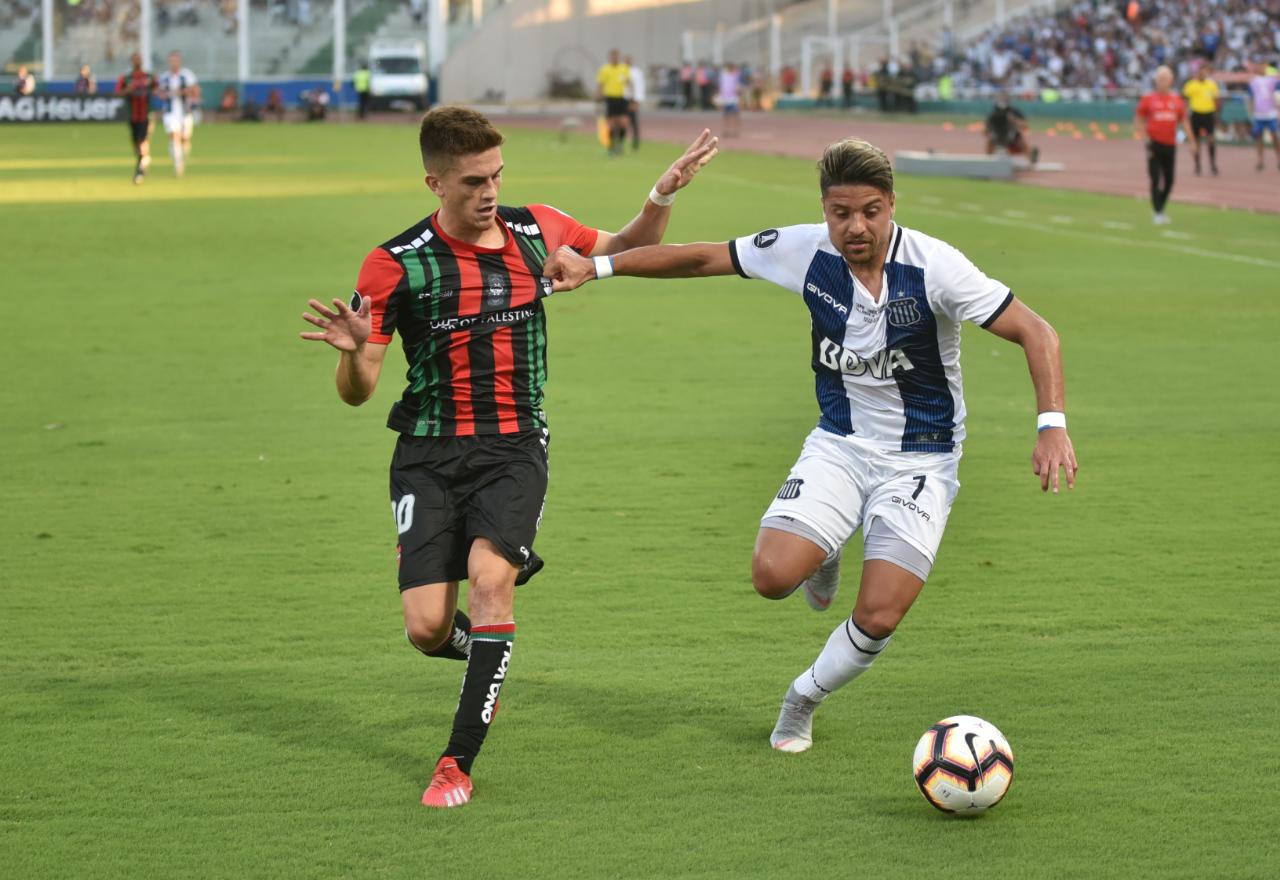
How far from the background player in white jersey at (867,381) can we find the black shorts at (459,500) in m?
0.63

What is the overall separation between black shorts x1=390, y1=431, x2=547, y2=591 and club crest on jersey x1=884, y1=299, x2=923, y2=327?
129cm

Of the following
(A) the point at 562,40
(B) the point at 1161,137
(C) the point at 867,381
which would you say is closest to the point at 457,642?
(C) the point at 867,381

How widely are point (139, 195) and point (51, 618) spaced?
24.3 metres

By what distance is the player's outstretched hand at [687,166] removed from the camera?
646cm

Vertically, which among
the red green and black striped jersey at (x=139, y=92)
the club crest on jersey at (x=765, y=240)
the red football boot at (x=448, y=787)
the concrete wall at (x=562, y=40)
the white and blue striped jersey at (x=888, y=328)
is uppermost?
the concrete wall at (x=562, y=40)

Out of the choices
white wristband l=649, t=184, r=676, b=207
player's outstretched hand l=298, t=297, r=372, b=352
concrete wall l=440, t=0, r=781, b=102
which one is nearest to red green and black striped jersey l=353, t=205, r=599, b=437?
player's outstretched hand l=298, t=297, r=372, b=352

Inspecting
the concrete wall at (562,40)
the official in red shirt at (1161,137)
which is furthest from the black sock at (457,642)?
the concrete wall at (562,40)

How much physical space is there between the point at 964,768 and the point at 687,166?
2394mm

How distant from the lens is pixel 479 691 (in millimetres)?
5699

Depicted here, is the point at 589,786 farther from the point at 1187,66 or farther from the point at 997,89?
the point at 997,89

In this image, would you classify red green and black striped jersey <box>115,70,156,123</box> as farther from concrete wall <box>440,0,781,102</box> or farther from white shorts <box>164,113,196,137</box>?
concrete wall <box>440,0,781,102</box>

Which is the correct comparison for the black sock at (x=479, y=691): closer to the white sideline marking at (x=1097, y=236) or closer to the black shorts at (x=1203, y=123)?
the white sideline marking at (x=1097, y=236)

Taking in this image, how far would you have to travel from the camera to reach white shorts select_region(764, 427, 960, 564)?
238 inches

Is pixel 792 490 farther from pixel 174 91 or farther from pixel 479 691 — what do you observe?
pixel 174 91
